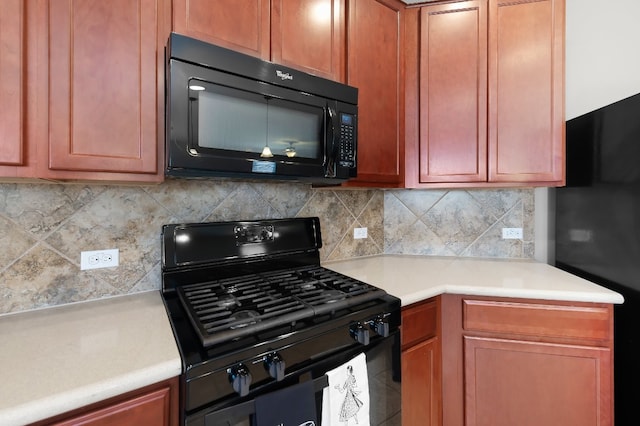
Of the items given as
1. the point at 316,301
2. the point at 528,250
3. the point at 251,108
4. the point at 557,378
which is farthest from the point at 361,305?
the point at 528,250

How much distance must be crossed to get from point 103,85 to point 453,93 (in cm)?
163

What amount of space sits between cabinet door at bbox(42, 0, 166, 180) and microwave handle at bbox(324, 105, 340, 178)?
2.12ft

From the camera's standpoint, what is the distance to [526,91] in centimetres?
164

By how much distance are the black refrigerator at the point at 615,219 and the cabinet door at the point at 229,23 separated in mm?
1525

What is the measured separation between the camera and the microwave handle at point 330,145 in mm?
1342

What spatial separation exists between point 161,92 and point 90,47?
21 centimetres

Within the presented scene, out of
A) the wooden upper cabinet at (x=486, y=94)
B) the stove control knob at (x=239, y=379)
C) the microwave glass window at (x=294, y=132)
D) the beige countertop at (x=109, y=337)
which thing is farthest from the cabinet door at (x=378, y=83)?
the stove control knob at (x=239, y=379)

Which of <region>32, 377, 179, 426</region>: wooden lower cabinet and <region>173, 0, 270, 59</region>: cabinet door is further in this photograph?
<region>173, 0, 270, 59</region>: cabinet door

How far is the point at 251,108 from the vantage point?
3.82 feet

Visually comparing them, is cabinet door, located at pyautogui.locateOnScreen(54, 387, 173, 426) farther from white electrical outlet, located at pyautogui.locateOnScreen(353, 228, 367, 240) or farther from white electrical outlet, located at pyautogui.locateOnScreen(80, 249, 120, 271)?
white electrical outlet, located at pyautogui.locateOnScreen(353, 228, 367, 240)

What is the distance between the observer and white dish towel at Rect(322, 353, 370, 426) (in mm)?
983

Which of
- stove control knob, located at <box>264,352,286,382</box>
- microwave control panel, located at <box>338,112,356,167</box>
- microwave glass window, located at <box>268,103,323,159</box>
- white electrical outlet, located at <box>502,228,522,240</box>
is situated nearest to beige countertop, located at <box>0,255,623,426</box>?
stove control knob, located at <box>264,352,286,382</box>

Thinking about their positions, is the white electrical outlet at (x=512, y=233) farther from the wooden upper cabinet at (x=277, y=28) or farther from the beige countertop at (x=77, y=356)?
the beige countertop at (x=77, y=356)

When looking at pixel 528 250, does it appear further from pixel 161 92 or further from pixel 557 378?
pixel 161 92
